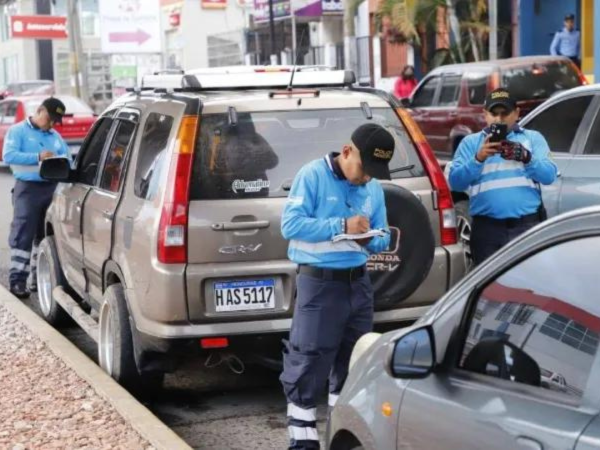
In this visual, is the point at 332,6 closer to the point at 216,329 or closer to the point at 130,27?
the point at 130,27

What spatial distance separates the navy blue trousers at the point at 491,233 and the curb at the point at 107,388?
236 centimetres

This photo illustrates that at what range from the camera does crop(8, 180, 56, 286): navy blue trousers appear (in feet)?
34.7

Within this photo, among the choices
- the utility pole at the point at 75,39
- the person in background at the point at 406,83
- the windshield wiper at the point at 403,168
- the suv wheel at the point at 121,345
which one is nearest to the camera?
the windshield wiper at the point at 403,168

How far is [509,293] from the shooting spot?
139 inches

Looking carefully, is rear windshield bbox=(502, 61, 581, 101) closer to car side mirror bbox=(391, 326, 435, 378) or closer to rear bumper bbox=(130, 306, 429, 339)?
rear bumper bbox=(130, 306, 429, 339)

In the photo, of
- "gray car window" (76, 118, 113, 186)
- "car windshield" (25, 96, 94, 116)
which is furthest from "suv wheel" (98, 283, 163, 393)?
"car windshield" (25, 96, 94, 116)

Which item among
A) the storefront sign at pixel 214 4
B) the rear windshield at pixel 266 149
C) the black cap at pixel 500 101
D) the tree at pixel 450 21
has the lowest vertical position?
the rear windshield at pixel 266 149

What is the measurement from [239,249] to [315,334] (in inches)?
36.0

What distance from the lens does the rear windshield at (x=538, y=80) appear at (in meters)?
17.1

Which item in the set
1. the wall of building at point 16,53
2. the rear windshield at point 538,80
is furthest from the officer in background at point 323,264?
the wall of building at point 16,53

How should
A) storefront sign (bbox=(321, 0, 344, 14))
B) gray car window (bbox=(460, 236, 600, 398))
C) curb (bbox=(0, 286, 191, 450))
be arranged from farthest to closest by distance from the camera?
storefront sign (bbox=(321, 0, 344, 14)) → curb (bbox=(0, 286, 191, 450)) → gray car window (bbox=(460, 236, 600, 398))

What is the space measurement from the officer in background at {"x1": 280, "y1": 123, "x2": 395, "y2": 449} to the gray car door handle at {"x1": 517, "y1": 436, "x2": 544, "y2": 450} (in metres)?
2.52

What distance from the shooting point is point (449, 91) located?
18.3 metres

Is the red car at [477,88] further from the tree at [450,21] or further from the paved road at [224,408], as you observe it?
the paved road at [224,408]
